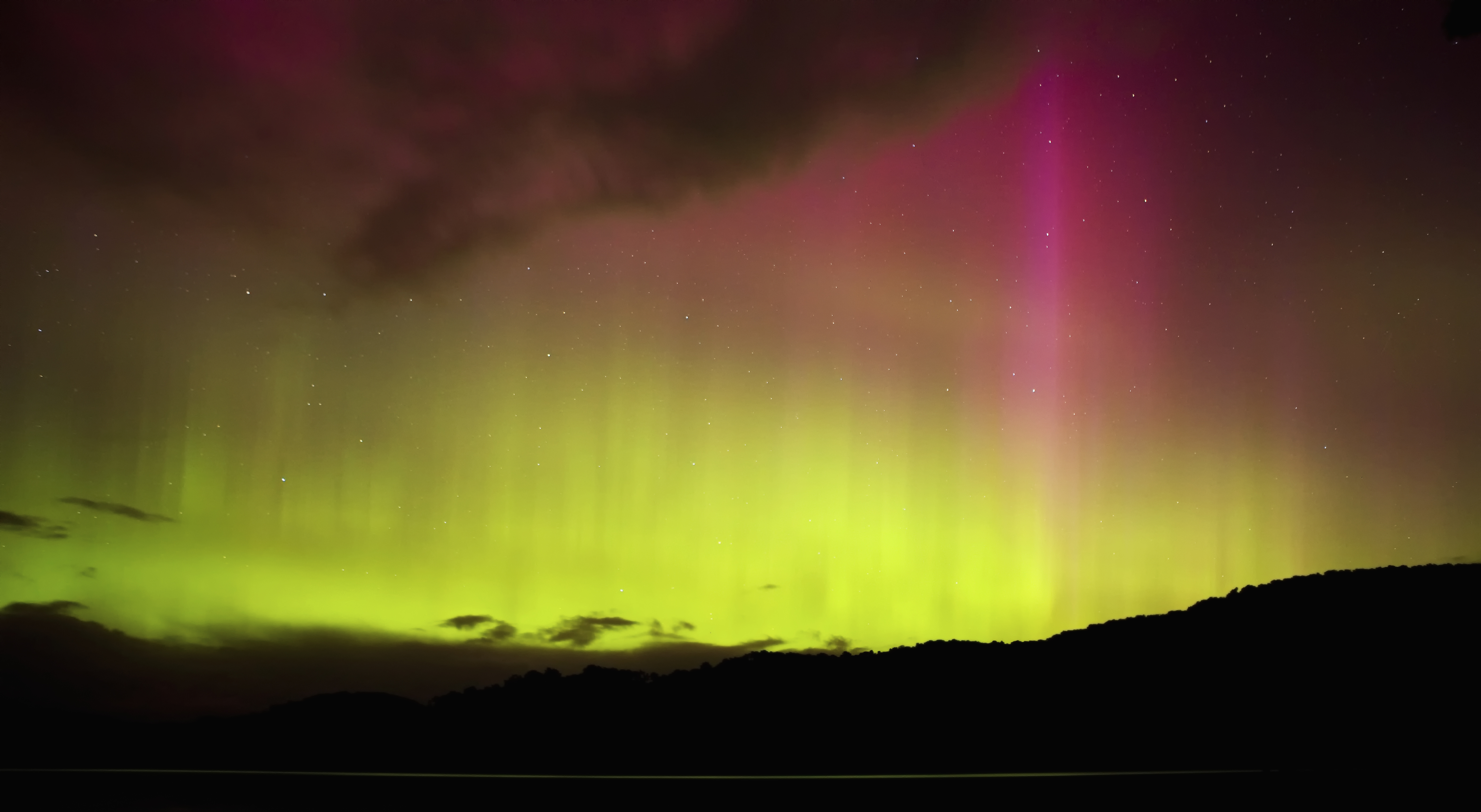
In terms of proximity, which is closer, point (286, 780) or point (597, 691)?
point (286, 780)

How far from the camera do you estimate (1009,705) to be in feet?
123

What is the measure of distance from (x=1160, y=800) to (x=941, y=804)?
1276 mm

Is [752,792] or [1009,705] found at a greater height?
[752,792]

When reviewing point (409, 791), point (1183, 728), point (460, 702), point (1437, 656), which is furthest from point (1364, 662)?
point (409, 791)

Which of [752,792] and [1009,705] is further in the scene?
[1009,705]

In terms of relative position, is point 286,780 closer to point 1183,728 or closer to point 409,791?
point 409,791

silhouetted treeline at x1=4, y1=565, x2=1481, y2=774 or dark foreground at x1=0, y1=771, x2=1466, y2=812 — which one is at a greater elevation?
dark foreground at x1=0, y1=771, x2=1466, y2=812

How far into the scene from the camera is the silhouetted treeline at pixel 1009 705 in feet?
104

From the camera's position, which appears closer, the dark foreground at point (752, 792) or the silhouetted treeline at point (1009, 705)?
the dark foreground at point (752, 792)

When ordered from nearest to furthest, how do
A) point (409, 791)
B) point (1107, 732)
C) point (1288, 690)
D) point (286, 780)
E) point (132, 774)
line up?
1. point (409, 791)
2. point (286, 780)
3. point (132, 774)
4. point (1107, 732)
5. point (1288, 690)

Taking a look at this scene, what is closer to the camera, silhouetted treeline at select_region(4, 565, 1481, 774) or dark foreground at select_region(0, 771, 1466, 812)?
dark foreground at select_region(0, 771, 1466, 812)

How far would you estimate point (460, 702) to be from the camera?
155 feet

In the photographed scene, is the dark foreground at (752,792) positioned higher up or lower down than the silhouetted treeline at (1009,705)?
higher up

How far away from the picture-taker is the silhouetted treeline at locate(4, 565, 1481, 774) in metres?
31.6
